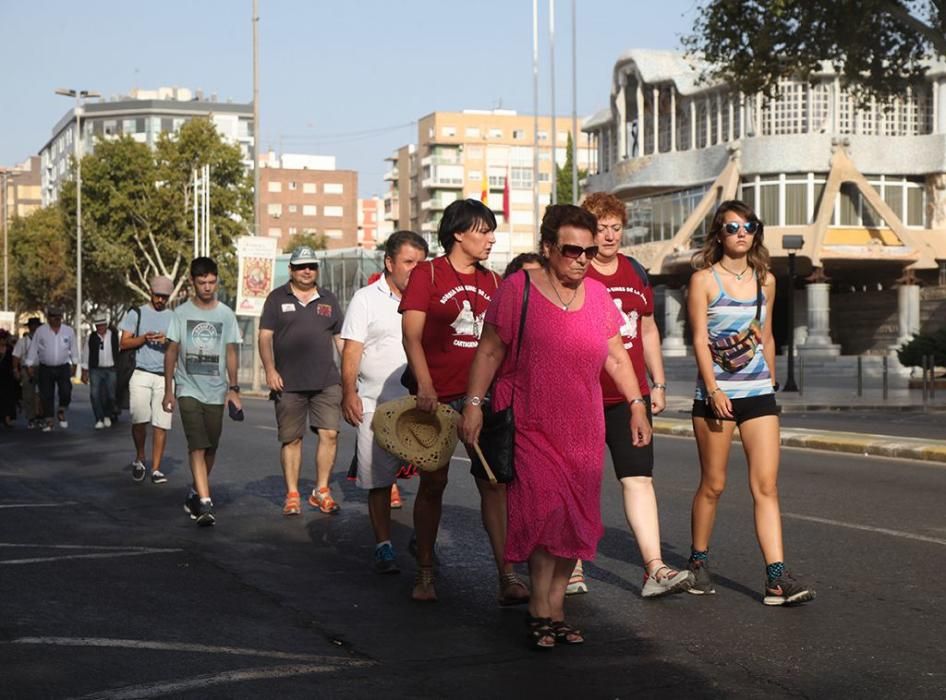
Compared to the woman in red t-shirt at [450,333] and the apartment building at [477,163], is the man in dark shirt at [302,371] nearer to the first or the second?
the woman in red t-shirt at [450,333]

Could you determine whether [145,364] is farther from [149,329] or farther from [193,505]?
[193,505]

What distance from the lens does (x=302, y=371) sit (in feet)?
37.4

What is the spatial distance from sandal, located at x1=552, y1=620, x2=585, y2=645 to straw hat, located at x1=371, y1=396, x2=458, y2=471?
124 cm

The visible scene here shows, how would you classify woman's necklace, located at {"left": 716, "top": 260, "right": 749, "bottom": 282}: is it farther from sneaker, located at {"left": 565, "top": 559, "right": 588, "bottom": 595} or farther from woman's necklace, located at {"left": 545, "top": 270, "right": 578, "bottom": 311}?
sneaker, located at {"left": 565, "top": 559, "right": 588, "bottom": 595}

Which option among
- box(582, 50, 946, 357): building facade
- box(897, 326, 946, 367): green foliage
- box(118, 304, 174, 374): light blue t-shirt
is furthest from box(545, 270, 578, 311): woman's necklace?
box(582, 50, 946, 357): building facade

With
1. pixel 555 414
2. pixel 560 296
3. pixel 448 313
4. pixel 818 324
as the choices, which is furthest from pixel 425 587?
pixel 818 324

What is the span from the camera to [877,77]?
27.5 meters

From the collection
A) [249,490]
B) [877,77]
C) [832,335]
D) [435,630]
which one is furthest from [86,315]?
[435,630]

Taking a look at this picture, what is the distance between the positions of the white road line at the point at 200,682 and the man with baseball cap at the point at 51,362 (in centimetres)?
1851

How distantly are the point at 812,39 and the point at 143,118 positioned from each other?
136143mm

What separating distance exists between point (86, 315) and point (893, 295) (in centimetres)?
6017

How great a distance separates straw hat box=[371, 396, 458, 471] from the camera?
7309 mm

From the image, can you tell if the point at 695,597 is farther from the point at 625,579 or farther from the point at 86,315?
the point at 86,315

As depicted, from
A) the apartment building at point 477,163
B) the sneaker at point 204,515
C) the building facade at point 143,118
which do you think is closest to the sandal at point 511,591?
the sneaker at point 204,515
